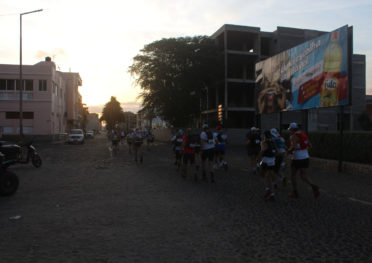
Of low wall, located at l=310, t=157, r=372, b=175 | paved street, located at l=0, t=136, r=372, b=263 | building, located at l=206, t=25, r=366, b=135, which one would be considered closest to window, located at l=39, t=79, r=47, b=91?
building, located at l=206, t=25, r=366, b=135

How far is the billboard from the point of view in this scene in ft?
42.7

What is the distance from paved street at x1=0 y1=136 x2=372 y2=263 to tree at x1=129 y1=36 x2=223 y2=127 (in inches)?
1171

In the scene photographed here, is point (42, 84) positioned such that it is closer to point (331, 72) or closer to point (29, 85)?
point (29, 85)

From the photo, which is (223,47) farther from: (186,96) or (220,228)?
(220,228)

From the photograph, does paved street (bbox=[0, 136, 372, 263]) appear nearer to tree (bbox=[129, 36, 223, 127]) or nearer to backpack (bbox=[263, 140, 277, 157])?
backpack (bbox=[263, 140, 277, 157])

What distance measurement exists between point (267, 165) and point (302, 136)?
1.03 metres

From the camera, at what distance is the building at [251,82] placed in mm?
40938

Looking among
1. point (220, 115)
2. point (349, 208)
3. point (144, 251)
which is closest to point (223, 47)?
point (220, 115)

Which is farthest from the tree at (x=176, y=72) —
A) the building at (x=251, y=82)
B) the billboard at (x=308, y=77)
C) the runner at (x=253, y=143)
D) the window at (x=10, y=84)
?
the runner at (x=253, y=143)

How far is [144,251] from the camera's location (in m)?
4.01

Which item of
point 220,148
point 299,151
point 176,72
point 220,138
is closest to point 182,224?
point 299,151

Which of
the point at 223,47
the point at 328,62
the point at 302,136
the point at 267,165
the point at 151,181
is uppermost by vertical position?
→ the point at 223,47

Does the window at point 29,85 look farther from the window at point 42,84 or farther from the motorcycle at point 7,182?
the motorcycle at point 7,182

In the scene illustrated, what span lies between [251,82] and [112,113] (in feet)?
205
